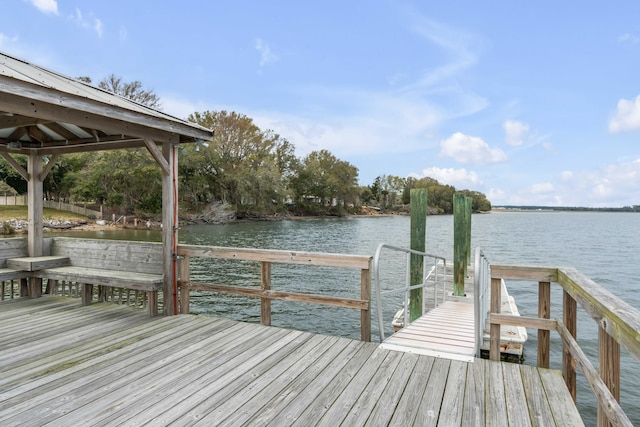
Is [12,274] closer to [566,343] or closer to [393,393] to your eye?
[393,393]

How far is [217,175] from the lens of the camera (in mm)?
43312

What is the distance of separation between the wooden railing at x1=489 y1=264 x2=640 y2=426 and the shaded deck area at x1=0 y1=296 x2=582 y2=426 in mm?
311

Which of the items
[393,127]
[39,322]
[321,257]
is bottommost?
[39,322]

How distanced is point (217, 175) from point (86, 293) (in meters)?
39.5

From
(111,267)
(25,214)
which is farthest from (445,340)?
(25,214)

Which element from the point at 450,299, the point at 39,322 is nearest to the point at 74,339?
the point at 39,322

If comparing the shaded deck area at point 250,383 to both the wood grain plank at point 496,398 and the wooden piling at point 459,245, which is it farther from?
the wooden piling at point 459,245

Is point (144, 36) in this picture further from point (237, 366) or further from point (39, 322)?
point (237, 366)

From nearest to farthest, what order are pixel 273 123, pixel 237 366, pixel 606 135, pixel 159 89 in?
pixel 237 366
pixel 606 135
pixel 159 89
pixel 273 123

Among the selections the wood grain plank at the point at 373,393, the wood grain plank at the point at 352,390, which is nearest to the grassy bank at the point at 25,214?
the wood grain plank at the point at 352,390

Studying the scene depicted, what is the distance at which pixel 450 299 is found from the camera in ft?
27.6

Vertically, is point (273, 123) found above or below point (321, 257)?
above

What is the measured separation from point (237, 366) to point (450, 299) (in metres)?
6.49

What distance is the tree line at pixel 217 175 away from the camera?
33.7 metres
